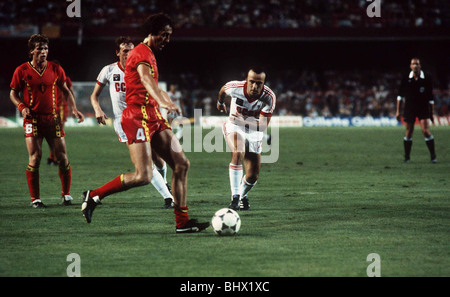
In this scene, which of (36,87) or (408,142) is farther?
(408,142)

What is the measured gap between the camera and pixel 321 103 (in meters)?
41.1

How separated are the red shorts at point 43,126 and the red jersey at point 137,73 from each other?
2612mm

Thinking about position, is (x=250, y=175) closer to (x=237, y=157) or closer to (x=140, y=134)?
(x=237, y=157)

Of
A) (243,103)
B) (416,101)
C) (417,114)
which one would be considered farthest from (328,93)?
(243,103)

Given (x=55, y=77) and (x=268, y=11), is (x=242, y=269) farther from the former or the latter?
(x=268, y=11)

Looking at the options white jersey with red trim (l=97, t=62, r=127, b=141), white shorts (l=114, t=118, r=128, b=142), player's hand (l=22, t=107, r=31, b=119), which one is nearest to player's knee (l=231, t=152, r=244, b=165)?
white shorts (l=114, t=118, r=128, b=142)

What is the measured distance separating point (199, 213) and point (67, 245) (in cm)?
246

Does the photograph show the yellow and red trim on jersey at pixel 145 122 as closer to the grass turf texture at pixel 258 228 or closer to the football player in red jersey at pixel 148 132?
the football player in red jersey at pixel 148 132

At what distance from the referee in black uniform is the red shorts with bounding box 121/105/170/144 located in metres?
10.4

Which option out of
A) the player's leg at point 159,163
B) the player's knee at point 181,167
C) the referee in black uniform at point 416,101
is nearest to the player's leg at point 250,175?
the player's leg at point 159,163

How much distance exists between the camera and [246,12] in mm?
43781

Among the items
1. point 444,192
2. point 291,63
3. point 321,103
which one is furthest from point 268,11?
point 444,192

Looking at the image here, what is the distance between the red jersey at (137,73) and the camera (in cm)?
703

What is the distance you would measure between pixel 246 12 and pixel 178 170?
37.7 meters
